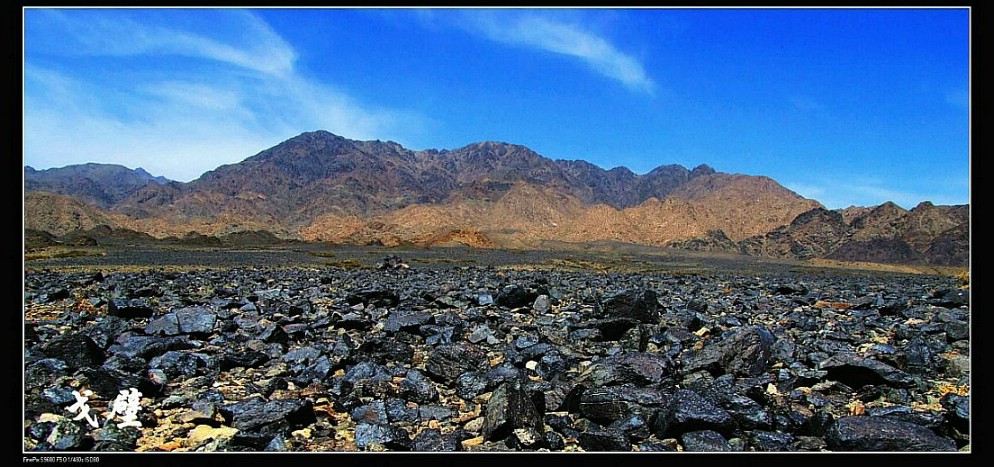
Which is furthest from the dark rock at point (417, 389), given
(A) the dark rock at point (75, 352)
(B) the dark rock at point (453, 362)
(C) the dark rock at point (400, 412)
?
(A) the dark rock at point (75, 352)

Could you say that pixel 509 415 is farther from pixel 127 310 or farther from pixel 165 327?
pixel 127 310

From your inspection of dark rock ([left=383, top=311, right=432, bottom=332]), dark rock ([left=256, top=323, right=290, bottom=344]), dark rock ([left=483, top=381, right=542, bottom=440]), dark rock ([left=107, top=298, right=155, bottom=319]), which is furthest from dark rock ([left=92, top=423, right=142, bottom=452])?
dark rock ([left=107, top=298, right=155, bottom=319])

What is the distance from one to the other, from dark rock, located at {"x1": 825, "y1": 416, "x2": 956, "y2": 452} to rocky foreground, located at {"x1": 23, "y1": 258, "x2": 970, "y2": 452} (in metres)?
0.01

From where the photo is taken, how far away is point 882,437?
13.7 ft

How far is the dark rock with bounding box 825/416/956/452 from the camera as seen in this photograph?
13.5ft

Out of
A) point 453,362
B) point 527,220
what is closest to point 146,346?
point 453,362

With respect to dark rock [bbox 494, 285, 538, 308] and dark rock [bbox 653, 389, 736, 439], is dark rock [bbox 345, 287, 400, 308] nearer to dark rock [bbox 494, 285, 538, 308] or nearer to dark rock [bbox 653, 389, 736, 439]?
dark rock [bbox 494, 285, 538, 308]

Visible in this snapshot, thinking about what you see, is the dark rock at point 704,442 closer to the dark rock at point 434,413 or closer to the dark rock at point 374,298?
the dark rock at point 434,413

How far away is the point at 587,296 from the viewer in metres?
14.5

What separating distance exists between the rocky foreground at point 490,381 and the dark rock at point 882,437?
0.01m

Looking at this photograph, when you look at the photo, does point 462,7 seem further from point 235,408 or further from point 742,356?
point 742,356

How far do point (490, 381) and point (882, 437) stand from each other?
3349mm
